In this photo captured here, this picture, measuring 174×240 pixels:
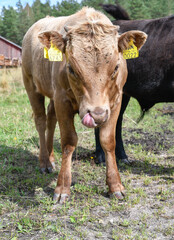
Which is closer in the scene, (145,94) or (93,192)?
(93,192)

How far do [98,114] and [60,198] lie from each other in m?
1.12

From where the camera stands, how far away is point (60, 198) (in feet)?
9.81

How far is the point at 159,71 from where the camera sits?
390 centimetres

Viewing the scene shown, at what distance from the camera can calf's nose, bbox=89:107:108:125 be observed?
2393mm

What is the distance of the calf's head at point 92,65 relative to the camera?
8.04 feet

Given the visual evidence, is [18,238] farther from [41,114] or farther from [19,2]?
[19,2]

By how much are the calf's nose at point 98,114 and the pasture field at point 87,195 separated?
90cm

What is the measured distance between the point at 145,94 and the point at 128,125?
98.2 inches

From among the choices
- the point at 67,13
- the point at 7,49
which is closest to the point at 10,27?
the point at 67,13

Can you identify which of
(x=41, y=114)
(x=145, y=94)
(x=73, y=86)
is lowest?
(x=41, y=114)

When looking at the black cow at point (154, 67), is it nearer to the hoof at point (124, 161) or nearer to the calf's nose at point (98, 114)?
the hoof at point (124, 161)

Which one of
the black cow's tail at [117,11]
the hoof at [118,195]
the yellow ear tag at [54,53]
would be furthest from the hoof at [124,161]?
the black cow's tail at [117,11]

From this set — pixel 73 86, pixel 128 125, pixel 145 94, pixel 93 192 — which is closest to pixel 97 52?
pixel 73 86

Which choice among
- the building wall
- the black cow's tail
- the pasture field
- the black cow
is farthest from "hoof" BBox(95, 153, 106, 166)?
the building wall
